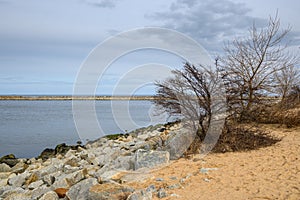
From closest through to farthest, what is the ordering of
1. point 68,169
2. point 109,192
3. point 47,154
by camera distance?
point 109,192 < point 68,169 < point 47,154

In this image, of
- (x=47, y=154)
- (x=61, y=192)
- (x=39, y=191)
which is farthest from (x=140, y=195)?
(x=47, y=154)

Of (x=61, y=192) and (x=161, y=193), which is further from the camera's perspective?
(x=61, y=192)

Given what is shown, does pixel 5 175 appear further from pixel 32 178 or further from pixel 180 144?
pixel 180 144

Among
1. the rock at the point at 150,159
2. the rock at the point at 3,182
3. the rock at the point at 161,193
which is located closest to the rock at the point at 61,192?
the rock at the point at 150,159

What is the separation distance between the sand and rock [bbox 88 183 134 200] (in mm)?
671

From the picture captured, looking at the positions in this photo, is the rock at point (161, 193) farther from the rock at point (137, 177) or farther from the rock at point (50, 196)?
the rock at point (50, 196)

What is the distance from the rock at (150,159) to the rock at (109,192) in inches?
70.9

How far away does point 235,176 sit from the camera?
20.1ft

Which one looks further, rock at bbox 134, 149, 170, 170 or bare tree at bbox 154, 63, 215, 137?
bare tree at bbox 154, 63, 215, 137

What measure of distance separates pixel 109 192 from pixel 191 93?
4.82 meters

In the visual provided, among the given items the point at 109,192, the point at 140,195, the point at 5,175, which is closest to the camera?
the point at 140,195

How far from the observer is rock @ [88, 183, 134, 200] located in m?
5.21

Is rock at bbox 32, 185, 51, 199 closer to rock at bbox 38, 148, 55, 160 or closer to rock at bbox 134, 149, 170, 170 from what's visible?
rock at bbox 134, 149, 170, 170

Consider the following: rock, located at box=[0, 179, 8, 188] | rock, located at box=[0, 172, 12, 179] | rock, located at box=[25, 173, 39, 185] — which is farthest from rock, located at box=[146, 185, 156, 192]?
rock, located at box=[0, 172, 12, 179]
